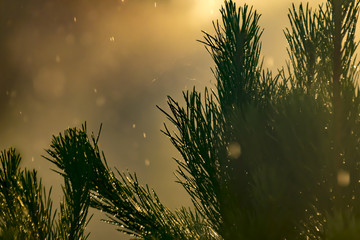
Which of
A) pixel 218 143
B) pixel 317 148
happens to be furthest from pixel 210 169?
pixel 317 148

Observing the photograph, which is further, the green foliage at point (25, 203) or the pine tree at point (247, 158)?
the green foliage at point (25, 203)

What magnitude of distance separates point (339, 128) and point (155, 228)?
0.50 meters

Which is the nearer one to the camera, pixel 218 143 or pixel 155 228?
pixel 218 143

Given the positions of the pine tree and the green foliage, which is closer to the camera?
the pine tree

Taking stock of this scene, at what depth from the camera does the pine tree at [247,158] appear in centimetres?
96

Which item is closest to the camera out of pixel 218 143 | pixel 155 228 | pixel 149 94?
pixel 218 143

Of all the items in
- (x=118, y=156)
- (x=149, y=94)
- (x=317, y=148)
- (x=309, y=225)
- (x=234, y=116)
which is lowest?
(x=309, y=225)

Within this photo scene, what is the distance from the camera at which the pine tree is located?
96 cm

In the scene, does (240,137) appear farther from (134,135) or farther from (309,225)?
(134,135)

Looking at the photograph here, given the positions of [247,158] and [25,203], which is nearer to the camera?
[247,158]

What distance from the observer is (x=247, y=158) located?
1021 mm

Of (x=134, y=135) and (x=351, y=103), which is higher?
(x=134, y=135)

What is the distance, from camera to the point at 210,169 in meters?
1.05

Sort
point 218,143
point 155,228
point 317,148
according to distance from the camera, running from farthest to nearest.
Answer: point 155,228, point 218,143, point 317,148
